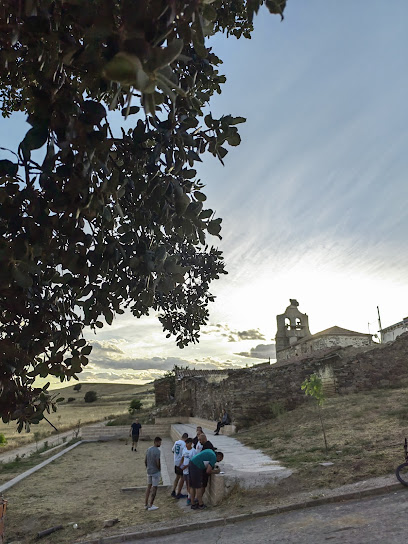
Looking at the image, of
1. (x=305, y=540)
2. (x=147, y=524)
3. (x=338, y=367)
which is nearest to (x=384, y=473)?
(x=305, y=540)

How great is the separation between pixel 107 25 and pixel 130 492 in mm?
12220

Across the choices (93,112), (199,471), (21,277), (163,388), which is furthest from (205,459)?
(163,388)

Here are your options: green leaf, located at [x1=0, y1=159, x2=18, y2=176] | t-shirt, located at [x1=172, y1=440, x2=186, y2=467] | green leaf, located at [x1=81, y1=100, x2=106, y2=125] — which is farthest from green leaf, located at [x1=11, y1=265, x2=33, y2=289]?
t-shirt, located at [x1=172, y1=440, x2=186, y2=467]

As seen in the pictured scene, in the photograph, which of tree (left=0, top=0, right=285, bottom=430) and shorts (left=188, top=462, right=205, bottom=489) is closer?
tree (left=0, top=0, right=285, bottom=430)

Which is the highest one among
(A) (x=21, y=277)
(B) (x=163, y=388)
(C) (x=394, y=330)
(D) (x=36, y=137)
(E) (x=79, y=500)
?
(C) (x=394, y=330)

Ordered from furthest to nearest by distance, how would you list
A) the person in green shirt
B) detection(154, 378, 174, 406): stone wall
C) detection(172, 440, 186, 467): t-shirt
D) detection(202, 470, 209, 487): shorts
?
1. detection(154, 378, 174, 406): stone wall
2. detection(172, 440, 186, 467): t-shirt
3. detection(202, 470, 209, 487): shorts
4. the person in green shirt

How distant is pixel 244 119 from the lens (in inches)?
145

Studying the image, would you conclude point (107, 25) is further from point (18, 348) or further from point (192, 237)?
point (18, 348)

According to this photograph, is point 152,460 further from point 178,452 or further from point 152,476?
point 178,452

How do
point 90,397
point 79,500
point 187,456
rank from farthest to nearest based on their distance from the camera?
point 90,397 → point 79,500 → point 187,456

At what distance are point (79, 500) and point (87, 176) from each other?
10.9 m

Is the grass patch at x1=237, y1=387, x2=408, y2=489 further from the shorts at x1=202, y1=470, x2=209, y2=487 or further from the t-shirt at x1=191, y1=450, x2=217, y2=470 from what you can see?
the shorts at x1=202, y1=470, x2=209, y2=487

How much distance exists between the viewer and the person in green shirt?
8656mm

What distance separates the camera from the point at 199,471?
8.73 meters
